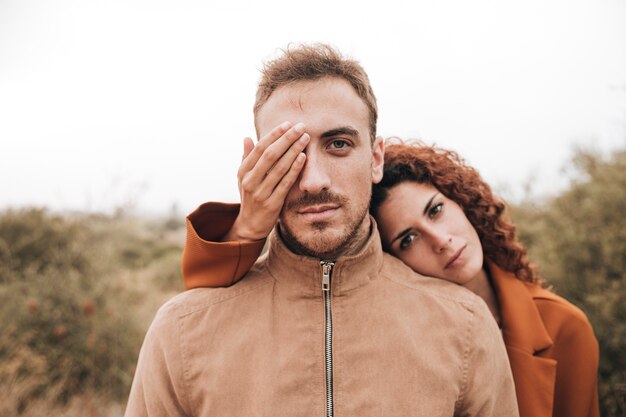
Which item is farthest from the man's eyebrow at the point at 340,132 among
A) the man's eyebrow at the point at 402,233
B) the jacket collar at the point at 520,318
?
the jacket collar at the point at 520,318

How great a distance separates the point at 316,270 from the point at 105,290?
5.59 metres

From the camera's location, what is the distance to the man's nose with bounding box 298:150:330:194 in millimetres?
1652

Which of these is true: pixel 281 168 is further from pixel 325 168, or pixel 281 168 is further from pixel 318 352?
pixel 318 352

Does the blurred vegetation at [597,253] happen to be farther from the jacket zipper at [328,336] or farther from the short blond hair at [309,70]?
the short blond hair at [309,70]

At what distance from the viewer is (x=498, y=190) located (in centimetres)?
722

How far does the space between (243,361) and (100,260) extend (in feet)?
18.9

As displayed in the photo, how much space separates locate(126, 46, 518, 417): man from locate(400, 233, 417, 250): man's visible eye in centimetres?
50

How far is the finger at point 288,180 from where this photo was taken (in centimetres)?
164

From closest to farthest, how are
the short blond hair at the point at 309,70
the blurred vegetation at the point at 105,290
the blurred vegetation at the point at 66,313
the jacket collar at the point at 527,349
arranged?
the short blond hair at the point at 309,70, the jacket collar at the point at 527,349, the blurred vegetation at the point at 105,290, the blurred vegetation at the point at 66,313

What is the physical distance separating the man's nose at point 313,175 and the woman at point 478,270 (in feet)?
1.59

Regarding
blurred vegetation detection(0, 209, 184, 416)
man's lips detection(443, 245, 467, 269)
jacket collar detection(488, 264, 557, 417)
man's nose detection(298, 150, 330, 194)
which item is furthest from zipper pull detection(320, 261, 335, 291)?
blurred vegetation detection(0, 209, 184, 416)

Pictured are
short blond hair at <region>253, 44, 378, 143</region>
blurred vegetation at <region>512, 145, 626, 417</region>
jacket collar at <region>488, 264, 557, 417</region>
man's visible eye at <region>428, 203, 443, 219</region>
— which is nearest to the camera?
short blond hair at <region>253, 44, 378, 143</region>

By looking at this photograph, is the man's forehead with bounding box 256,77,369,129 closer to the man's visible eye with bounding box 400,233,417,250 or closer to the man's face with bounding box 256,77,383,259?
the man's face with bounding box 256,77,383,259

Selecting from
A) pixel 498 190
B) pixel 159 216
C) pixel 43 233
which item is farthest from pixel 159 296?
pixel 159 216
